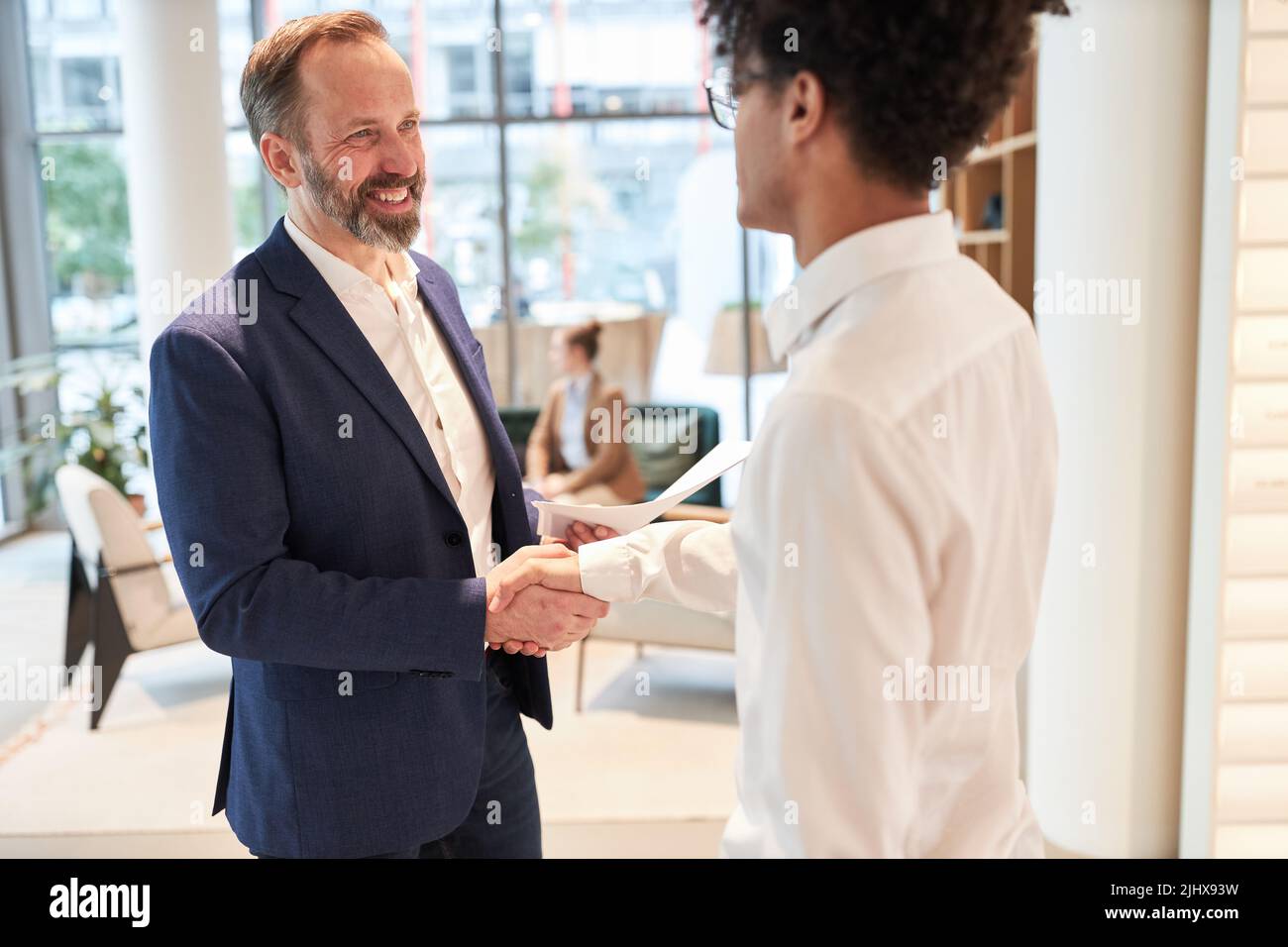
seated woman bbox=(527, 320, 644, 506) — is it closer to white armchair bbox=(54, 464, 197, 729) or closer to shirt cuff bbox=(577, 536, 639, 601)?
white armchair bbox=(54, 464, 197, 729)

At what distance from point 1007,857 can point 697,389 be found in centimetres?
658

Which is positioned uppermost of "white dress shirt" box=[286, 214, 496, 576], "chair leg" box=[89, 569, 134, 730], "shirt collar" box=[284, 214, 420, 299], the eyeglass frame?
the eyeglass frame

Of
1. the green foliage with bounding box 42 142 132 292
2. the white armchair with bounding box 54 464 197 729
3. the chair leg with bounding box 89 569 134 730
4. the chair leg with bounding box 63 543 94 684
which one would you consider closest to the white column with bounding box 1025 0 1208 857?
the white armchair with bounding box 54 464 197 729

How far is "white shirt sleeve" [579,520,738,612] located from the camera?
5.30 feet

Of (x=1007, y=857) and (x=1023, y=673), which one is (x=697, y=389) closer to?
(x=1023, y=673)

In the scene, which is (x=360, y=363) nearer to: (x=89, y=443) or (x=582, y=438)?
(x=582, y=438)

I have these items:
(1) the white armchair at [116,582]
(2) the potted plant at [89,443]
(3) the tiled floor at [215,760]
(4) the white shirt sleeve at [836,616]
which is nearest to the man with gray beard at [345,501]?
(4) the white shirt sleeve at [836,616]

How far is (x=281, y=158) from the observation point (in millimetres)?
1667

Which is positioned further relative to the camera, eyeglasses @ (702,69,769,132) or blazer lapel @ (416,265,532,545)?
blazer lapel @ (416,265,532,545)

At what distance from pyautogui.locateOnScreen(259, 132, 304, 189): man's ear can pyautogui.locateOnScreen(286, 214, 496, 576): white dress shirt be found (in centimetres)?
5

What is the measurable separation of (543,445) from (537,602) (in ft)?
13.4

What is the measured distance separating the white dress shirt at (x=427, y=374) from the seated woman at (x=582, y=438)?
3.58 meters

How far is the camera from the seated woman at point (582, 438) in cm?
542
